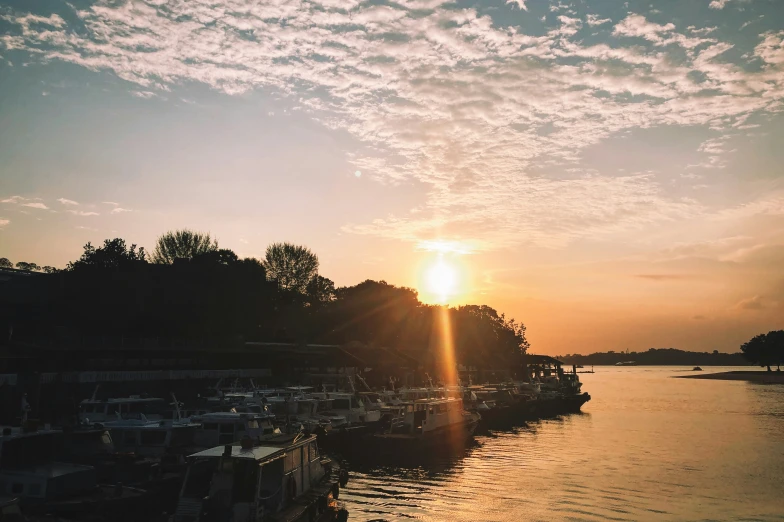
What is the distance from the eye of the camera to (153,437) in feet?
93.7

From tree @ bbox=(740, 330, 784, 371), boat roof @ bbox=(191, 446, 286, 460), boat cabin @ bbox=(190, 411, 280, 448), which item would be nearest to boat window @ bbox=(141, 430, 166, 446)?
boat cabin @ bbox=(190, 411, 280, 448)

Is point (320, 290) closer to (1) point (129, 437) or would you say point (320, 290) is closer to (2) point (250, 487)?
(1) point (129, 437)

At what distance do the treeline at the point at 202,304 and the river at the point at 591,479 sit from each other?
33.9 meters

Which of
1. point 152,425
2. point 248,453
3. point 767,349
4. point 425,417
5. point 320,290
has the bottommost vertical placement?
point 425,417

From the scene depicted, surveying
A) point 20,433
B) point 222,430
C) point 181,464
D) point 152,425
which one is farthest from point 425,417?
point 20,433

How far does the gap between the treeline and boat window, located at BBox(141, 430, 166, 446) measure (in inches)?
1035

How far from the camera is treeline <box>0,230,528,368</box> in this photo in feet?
219

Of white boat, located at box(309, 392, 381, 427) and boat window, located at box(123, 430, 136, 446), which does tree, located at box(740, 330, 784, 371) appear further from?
boat window, located at box(123, 430, 136, 446)

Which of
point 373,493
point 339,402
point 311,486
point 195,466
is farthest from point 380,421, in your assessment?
point 195,466

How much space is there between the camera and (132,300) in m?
67.4

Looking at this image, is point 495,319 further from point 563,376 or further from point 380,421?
point 380,421

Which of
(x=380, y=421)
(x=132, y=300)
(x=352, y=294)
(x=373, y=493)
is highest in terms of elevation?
(x=352, y=294)

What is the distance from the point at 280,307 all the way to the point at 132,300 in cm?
4457

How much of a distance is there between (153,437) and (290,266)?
9860cm
